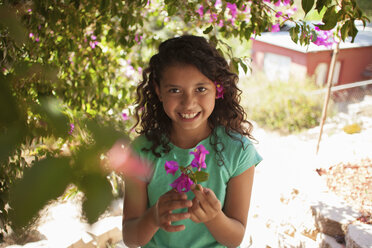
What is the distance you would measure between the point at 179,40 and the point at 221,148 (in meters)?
0.43

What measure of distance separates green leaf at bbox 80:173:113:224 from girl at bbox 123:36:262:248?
0.78 metres

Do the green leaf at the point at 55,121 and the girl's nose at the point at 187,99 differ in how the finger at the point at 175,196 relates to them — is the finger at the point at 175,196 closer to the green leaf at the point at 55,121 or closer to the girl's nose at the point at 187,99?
the girl's nose at the point at 187,99

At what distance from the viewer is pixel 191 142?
1343 millimetres

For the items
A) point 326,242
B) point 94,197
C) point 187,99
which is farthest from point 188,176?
point 326,242

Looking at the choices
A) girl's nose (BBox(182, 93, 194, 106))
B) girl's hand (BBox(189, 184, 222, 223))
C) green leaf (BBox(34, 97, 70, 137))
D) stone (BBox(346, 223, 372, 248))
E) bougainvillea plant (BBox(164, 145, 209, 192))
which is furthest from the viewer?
stone (BBox(346, 223, 372, 248))

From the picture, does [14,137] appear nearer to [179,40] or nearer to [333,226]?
[179,40]

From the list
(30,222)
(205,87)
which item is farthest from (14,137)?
(205,87)

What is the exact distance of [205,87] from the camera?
1.19m

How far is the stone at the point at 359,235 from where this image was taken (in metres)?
1.65

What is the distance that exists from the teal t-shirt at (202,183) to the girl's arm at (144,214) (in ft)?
0.17

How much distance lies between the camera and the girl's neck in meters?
1.34

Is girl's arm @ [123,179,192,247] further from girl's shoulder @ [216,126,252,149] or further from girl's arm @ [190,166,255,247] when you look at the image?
girl's shoulder @ [216,126,252,149]

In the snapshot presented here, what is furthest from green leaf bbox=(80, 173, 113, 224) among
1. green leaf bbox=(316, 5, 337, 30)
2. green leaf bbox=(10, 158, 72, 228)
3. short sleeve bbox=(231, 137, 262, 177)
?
short sleeve bbox=(231, 137, 262, 177)

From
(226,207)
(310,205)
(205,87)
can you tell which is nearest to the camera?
(205,87)
